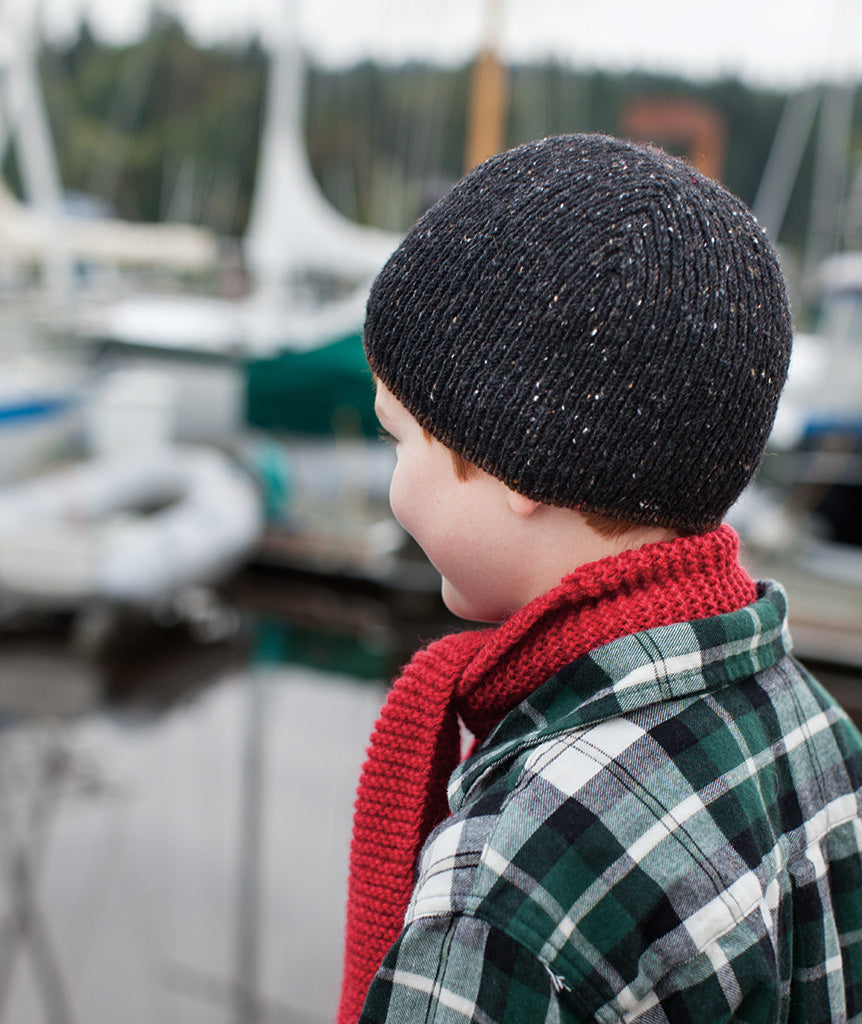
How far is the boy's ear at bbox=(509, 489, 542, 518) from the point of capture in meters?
0.72

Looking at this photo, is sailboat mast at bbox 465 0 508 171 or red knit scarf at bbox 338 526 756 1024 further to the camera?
sailboat mast at bbox 465 0 508 171

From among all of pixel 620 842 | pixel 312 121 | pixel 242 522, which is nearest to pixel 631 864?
pixel 620 842

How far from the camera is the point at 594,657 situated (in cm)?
67

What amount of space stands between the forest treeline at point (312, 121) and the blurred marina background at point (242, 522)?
0.34 ft

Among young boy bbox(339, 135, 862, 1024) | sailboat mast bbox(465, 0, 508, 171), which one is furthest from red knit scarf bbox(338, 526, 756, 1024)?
sailboat mast bbox(465, 0, 508, 171)

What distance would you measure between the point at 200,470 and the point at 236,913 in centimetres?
384

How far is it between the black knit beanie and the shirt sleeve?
0.30 m

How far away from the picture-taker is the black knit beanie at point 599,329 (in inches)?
26.0

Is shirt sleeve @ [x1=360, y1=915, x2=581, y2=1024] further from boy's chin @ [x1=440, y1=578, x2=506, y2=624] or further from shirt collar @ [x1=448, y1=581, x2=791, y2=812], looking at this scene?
boy's chin @ [x1=440, y1=578, x2=506, y2=624]

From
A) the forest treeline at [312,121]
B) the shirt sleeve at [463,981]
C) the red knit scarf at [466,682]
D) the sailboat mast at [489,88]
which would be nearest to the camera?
the shirt sleeve at [463,981]

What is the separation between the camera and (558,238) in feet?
2.20

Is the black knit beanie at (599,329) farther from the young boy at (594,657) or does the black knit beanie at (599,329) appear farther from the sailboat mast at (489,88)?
the sailboat mast at (489,88)

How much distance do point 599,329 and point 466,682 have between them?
0.27 meters

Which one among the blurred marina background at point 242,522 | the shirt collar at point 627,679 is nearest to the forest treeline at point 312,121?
the blurred marina background at point 242,522
